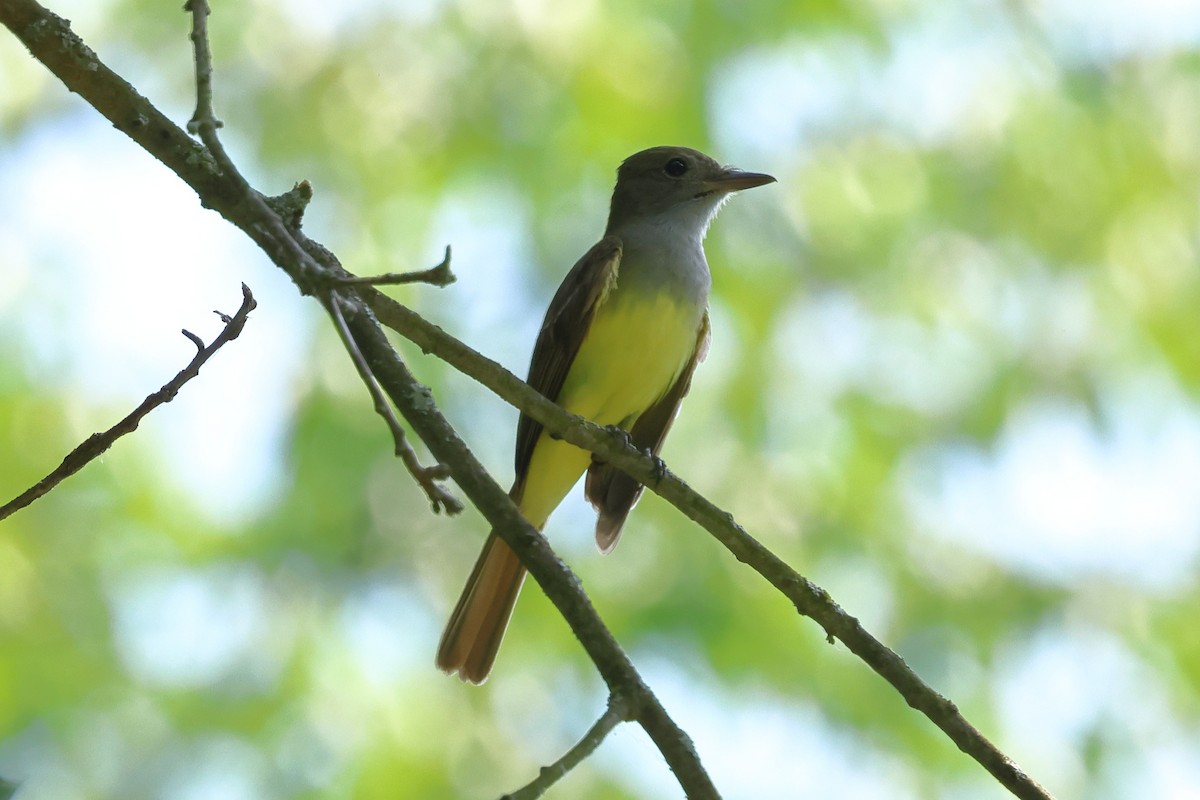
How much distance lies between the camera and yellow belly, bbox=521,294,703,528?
4.90 m

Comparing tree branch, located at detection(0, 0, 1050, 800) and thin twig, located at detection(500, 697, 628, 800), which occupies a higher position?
tree branch, located at detection(0, 0, 1050, 800)

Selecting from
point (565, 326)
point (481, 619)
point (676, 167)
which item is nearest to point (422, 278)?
point (481, 619)

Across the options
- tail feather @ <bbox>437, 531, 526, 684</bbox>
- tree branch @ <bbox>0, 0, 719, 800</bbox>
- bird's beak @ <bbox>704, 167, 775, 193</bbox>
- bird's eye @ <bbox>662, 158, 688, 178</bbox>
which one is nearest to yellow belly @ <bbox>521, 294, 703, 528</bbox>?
tail feather @ <bbox>437, 531, 526, 684</bbox>

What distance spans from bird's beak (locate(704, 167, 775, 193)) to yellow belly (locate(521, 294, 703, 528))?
0.79 meters

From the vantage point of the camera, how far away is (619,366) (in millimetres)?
4910

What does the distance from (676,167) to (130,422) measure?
3.41 meters

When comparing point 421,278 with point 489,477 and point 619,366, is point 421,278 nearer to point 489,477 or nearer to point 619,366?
point 489,477

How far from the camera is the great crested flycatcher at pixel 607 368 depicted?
4695 mm

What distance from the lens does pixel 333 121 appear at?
746 cm

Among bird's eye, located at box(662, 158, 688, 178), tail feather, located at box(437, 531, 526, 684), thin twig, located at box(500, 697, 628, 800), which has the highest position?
bird's eye, located at box(662, 158, 688, 178)

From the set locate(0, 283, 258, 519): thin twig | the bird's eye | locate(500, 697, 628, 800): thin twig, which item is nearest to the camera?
locate(500, 697, 628, 800): thin twig

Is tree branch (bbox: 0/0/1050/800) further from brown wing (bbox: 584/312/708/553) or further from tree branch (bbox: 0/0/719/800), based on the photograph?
brown wing (bbox: 584/312/708/553)

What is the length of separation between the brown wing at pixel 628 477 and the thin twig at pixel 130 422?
2.26 metres

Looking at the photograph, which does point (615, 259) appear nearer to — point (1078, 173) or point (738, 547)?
point (738, 547)
